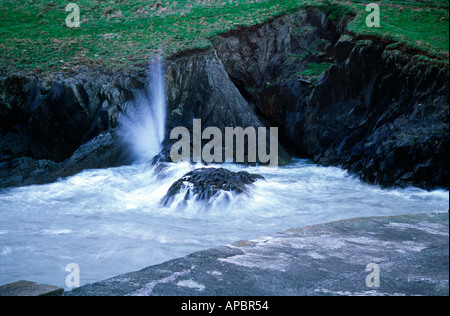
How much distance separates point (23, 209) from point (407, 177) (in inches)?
242

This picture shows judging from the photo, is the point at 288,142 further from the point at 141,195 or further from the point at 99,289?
the point at 99,289

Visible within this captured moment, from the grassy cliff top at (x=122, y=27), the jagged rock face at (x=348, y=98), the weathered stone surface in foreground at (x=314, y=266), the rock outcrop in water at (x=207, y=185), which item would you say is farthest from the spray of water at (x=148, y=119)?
the weathered stone surface in foreground at (x=314, y=266)

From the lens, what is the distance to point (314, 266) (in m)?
3.28

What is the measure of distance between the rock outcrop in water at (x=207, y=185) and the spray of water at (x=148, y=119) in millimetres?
4079

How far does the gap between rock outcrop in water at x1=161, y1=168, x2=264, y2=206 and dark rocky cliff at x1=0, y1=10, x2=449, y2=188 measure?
2226 millimetres

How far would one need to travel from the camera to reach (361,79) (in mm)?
11148

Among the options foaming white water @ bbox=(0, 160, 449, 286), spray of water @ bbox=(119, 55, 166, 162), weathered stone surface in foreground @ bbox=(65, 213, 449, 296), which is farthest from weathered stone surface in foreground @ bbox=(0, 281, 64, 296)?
spray of water @ bbox=(119, 55, 166, 162)

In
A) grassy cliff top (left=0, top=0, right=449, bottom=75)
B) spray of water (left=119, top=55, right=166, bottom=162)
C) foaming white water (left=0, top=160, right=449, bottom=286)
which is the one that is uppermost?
grassy cliff top (left=0, top=0, right=449, bottom=75)

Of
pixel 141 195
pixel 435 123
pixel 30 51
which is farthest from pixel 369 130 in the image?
pixel 30 51

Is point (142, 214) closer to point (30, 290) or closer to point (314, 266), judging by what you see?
point (314, 266)

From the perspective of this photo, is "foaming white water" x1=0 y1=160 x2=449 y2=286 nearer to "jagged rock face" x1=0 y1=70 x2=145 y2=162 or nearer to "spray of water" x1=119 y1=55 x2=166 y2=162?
"spray of water" x1=119 y1=55 x2=166 y2=162

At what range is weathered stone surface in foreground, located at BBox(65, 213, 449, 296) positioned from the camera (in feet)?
9.20

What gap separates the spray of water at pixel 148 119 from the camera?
12.1 metres

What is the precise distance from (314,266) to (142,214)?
4.49 meters
